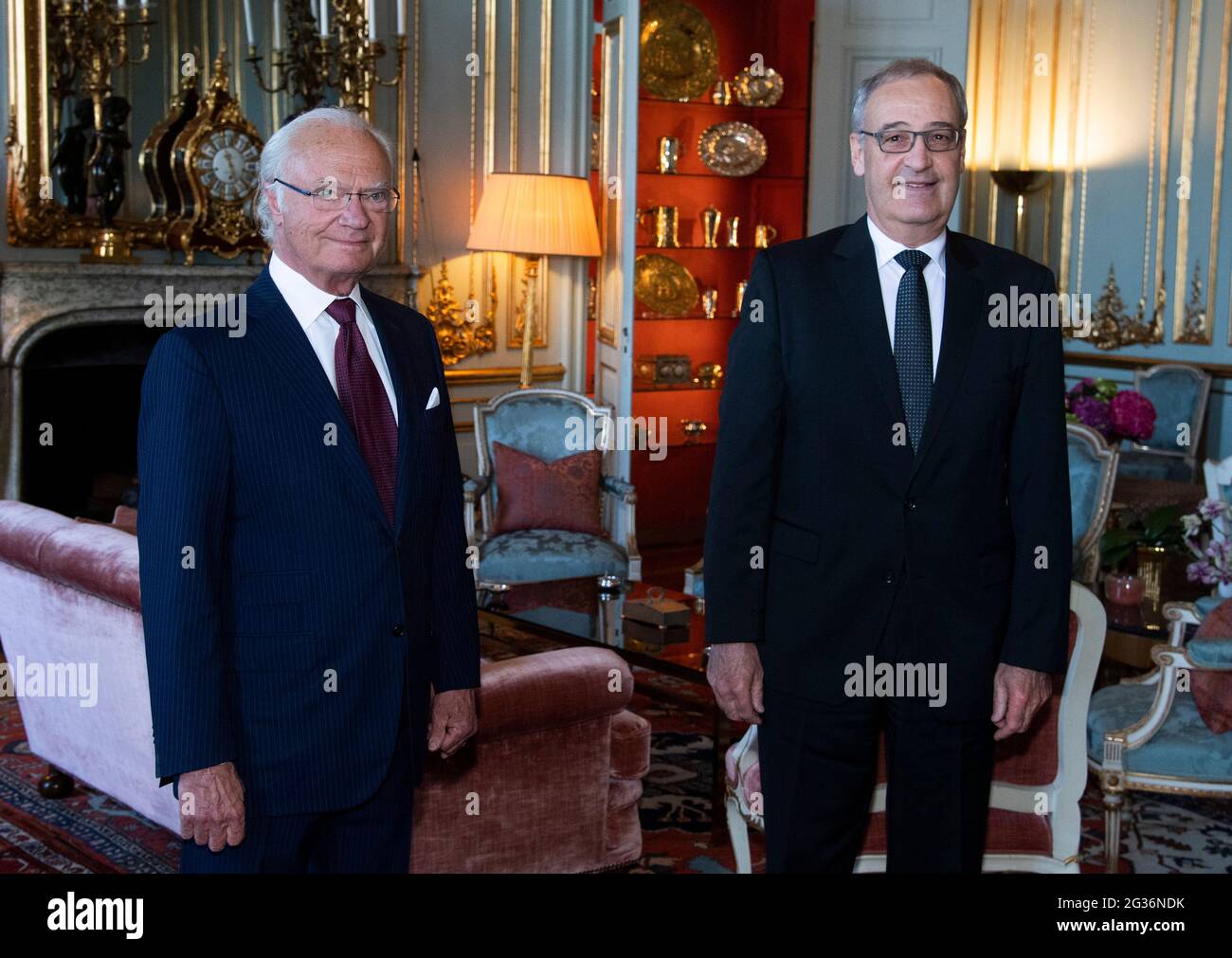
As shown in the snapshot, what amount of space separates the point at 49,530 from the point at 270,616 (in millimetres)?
1644

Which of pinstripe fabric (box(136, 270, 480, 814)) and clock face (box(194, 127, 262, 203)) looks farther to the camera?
clock face (box(194, 127, 262, 203))

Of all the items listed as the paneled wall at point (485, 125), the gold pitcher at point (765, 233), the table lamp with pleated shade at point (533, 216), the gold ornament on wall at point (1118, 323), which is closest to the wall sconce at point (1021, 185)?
the gold ornament on wall at point (1118, 323)

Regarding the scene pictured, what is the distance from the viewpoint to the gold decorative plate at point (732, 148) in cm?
723

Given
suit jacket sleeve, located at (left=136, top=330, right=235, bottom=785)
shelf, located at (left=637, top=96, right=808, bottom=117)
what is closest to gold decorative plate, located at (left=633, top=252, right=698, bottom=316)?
shelf, located at (left=637, top=96, right=808, bottom=117)

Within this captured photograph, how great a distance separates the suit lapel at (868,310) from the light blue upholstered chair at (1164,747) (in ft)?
4.42

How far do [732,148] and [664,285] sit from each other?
0.80 m

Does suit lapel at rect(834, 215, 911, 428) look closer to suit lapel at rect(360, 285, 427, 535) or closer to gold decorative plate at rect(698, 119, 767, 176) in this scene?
suit lapel at rect(360, 285, 427, 535)

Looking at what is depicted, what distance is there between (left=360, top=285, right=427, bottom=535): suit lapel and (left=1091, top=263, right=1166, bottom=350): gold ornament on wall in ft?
20.6

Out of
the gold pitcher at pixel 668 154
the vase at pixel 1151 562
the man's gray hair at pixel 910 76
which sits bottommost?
the vase at pixel 1151 562

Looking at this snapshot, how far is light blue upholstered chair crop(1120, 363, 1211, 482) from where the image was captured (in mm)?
6598

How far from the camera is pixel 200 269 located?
542 cm

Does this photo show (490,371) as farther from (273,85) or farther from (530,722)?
(530,722)

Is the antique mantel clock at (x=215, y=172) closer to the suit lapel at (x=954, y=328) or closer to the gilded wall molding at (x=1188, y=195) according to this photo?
the suit lapel at (x=954, y=328)

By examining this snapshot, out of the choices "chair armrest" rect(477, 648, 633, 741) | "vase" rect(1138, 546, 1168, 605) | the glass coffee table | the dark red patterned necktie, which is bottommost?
the glass coffee table
